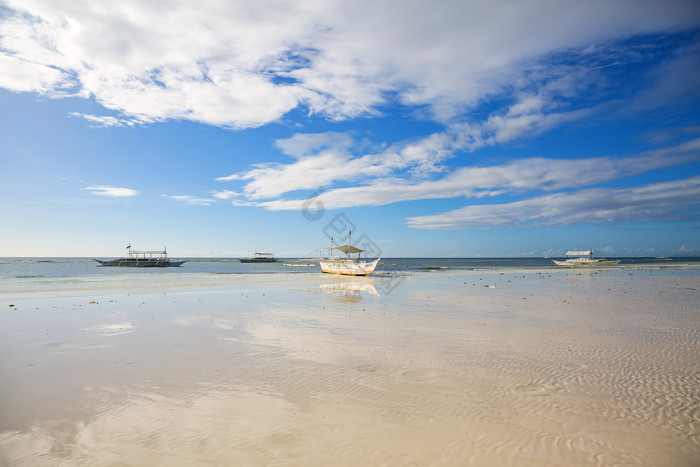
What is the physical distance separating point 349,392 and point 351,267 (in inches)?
1832

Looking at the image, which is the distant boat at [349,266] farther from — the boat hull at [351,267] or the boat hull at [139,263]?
the boat hull at [139,263]

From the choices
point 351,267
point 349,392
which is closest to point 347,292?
point 349,392

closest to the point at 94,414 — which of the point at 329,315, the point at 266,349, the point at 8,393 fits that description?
the point at 8,393

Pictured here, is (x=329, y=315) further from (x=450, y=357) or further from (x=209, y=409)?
(x=209, y=409)

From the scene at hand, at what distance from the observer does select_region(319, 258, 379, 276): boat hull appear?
171 feet

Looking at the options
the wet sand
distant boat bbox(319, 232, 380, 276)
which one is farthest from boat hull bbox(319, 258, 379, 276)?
the wet sand

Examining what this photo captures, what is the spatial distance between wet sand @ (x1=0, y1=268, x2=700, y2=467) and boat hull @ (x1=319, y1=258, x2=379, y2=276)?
3766cm

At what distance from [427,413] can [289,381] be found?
3.02 metres

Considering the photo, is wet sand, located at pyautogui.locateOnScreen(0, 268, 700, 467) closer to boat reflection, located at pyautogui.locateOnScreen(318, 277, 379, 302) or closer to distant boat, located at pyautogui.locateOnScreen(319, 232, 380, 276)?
boat reflection, located at pyautogui.locateOnScreen(318, 277, 379, 302)

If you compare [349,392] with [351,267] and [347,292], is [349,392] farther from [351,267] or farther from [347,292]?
[351,267]

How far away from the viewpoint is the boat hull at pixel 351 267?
52.2 meters

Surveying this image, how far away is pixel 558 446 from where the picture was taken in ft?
17.0

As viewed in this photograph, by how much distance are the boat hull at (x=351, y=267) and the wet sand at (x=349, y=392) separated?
3766 centimetres

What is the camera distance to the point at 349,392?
23.5ft
